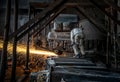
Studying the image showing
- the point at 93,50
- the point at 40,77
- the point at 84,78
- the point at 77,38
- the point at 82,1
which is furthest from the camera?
the point at 93,50

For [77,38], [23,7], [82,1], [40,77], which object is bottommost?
[40,77]

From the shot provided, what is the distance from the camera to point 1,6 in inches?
640

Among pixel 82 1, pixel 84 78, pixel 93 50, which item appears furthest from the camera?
pixel 93 50

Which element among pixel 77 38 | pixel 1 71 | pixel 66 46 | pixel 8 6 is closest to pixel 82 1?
pixel 77 38

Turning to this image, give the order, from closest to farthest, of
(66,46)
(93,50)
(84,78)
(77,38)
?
(84,78) < (77,38) < (93,50) < (66,46)

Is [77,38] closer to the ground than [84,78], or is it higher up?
higher up

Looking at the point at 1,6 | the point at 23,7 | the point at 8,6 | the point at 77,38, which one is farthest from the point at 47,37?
the point at 8,6

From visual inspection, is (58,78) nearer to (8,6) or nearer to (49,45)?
(8,6)

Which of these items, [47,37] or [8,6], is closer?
[8,6]

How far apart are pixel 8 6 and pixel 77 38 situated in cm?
547

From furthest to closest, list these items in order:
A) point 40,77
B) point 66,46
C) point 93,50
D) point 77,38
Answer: point 66,46, point 93,50, point 77,38, point 40,77

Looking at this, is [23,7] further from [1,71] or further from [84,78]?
[84,78]

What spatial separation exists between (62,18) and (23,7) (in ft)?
9.61

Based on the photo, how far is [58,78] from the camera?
168 inches
